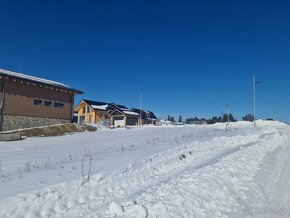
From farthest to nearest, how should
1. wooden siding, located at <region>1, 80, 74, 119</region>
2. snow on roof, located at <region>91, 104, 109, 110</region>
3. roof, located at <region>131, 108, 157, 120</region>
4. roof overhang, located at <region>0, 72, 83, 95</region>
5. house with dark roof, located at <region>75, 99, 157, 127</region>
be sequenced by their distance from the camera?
roof, located at <region>131, 108, 157, 120</region> → snow on roof, located at <region>91, 104, 109, 110</region> → house with dark roof, located at <region>75, 99, 157, 127</region> → wooden siding, located at <region>1, 80, 74, 119</region> → roof overhang, located at <region>0, 72, 83, 95</region>

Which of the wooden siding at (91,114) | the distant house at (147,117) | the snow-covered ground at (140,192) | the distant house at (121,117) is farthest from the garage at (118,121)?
the snow-covered ground at (140,192)

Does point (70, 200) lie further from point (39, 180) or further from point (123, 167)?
point (123, 167)

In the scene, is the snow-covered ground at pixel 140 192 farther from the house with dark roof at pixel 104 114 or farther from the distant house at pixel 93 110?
the distant house at pixel 93 110

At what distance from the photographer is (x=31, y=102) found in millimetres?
27328

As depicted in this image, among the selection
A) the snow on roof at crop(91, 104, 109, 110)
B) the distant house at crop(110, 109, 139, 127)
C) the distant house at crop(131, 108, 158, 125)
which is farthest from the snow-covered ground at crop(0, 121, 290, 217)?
the distant house at crop(131, 108, 158, 125)

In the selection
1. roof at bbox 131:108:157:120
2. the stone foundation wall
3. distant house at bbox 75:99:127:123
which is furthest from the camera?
roof at bbox 131:108:157:120

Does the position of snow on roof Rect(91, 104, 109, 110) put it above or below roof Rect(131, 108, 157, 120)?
above

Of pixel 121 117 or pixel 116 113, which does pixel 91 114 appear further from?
pixel 121 117

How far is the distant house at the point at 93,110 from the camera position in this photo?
6146 cm

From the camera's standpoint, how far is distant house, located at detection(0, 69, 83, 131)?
25000 mm

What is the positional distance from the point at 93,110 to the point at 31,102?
33812 mm

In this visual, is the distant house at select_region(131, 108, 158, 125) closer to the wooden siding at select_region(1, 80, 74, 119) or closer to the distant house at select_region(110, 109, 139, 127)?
the distant house at select_region(110, 109, 139, 127)

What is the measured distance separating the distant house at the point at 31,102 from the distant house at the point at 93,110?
29640mm

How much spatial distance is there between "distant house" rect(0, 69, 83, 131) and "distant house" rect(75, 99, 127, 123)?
29.6 metres
